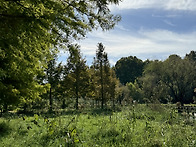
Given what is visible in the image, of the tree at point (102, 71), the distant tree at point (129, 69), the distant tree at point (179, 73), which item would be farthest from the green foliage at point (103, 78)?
the distant tree at point (129, 69)

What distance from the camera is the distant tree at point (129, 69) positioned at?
78938 mm

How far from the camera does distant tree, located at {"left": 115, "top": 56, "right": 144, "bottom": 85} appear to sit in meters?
78.9

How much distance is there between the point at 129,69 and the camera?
261 ft

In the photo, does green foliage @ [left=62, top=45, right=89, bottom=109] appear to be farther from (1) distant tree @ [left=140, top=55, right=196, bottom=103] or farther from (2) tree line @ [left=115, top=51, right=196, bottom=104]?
(1) distant tree @ [left=140, top=55, right=196, bottom=103]

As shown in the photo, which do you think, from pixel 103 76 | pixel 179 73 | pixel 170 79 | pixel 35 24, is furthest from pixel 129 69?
pixel 35 24

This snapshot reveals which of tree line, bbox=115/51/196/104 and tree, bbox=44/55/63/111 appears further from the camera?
tree line, bbox=115/51/196/104

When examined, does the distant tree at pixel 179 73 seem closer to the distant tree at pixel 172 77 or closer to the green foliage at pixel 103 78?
the distant tree at pixel 172 77

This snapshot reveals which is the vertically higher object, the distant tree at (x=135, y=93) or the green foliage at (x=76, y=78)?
the green foliage at (x=76, y=78)

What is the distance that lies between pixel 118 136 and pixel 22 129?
189 inches

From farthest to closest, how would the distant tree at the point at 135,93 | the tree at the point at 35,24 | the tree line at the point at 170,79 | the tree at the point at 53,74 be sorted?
the distant tree at the point at 135,93, the tree line at the point at 170,79, the tree at the point at 53,74, the tree at the point at 35,24

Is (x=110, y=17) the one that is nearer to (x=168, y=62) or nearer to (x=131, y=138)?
(x=131, y=138)

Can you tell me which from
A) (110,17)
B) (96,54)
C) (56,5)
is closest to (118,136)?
(110,17)

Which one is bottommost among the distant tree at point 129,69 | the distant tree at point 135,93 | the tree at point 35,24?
the distant tree at point 135,93

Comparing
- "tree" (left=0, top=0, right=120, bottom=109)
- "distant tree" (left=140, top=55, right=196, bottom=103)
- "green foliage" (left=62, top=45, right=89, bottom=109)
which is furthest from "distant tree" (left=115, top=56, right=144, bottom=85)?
"tree" (left=0, top=0, right=120, bottom=109)
